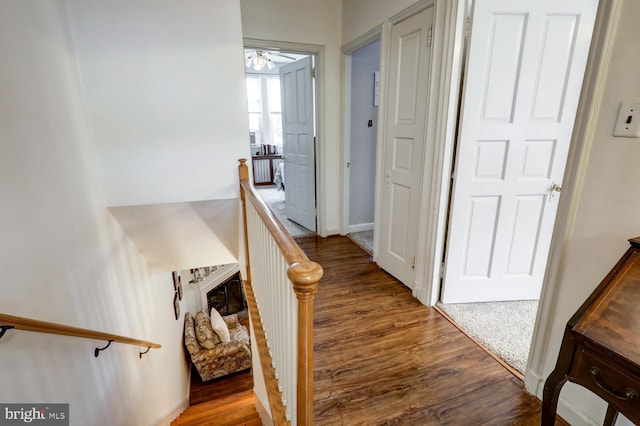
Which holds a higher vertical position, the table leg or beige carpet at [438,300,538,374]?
the table leg

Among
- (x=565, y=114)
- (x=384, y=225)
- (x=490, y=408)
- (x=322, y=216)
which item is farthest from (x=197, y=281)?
(x=565, y=114)

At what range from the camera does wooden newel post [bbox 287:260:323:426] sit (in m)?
0.80

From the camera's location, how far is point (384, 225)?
2820 millimetres

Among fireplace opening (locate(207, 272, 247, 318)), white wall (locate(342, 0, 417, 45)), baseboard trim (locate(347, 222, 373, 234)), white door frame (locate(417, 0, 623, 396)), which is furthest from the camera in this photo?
fireplace opening (locate(207, 272, 247, 318))

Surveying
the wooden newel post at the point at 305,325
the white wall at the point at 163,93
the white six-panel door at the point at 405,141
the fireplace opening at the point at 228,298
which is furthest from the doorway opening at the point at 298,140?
the fireplace opening at the point at 228,298

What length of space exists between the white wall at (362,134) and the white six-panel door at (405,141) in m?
1.06

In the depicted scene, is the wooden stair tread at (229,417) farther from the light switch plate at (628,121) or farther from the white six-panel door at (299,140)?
the light switch plate at (628,121)

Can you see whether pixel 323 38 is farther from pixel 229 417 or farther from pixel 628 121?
pixel 229 417

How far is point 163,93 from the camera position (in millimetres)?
2217

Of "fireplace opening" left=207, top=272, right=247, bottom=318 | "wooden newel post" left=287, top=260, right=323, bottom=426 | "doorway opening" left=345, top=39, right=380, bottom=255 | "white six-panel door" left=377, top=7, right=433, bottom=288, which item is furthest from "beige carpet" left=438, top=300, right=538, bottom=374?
"fireplace opening" left=207, top=272, right=247, bottom=318

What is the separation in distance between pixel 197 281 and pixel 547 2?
5.71 meters

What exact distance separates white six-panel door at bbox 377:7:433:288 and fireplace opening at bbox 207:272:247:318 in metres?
4.46

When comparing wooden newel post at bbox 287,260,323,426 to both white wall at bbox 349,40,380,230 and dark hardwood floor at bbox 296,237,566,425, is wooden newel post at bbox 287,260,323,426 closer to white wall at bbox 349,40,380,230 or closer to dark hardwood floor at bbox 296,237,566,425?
dark hardwood floor at bbox 296,237,566,425

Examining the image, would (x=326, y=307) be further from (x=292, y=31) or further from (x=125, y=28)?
(x=292, y=31)
